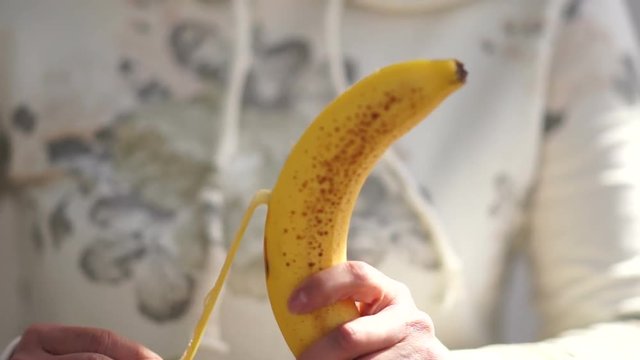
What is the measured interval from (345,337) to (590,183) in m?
0.41

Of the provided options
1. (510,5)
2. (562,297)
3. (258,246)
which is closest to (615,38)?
(510,5)

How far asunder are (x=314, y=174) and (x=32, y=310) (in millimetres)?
409

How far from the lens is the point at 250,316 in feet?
2.30

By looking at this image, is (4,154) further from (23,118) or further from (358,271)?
(358,271)

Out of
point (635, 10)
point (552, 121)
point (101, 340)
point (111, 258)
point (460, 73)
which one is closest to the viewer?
point (460, 73)

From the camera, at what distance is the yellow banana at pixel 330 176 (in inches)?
15.7

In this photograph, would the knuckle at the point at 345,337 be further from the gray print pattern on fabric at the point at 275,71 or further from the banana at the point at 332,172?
the gray print pattern on fabric at the point at 275,71

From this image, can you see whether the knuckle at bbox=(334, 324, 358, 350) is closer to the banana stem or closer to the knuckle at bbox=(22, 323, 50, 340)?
the banana stem

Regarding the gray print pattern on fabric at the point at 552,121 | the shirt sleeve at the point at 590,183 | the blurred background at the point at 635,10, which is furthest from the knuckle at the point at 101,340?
the blurred background at the point at 635,10

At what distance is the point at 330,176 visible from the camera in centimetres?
42

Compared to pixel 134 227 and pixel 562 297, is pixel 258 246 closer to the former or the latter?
pixel 134 227

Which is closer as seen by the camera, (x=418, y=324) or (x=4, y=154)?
(x=418, y=324)

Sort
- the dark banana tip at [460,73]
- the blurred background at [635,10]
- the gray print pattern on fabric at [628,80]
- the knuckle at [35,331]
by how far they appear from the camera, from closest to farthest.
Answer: the dark banana tip at [460,73] → the knuckle at [35,331] → the gray print pattern on fabric at [628,80] → the blurred background at [635,10]

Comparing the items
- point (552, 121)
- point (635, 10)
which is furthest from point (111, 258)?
point (635, 10)
